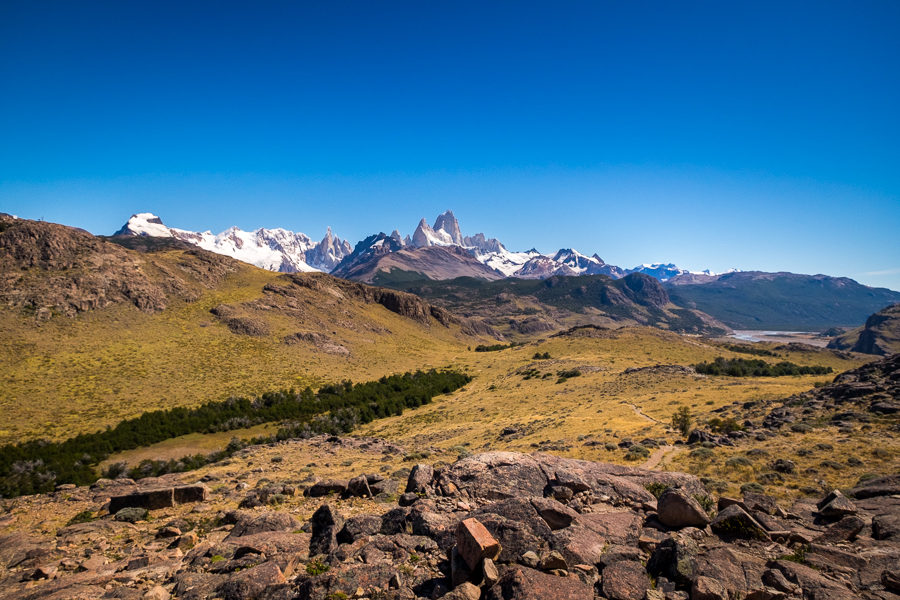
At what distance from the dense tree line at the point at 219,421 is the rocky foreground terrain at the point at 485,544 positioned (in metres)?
35.3

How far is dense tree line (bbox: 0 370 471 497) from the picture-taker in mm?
43781

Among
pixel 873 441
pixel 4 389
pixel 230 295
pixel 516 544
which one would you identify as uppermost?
pixel 230 295

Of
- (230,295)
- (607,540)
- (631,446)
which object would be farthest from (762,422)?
(230,295)

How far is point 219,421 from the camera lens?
217ft

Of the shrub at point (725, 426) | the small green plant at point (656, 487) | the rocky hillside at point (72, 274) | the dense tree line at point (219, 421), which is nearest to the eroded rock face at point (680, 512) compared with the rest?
the small green plant at point (656, 487)

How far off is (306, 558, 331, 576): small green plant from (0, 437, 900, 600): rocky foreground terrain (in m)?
0.05

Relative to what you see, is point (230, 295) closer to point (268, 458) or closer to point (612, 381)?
point (268, 458)

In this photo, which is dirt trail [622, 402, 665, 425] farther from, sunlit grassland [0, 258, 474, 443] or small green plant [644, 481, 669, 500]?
sunlit grassland [0, 258, 474, 443]

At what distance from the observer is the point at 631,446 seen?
32375 mm

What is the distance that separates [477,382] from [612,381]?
4006 cm

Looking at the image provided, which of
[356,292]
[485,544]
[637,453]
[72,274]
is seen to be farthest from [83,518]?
[356,292]

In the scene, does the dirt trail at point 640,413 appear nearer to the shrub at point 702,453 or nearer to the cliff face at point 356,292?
the shrub at point 702,453

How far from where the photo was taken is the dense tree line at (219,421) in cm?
4378

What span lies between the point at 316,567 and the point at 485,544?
18.5ft
